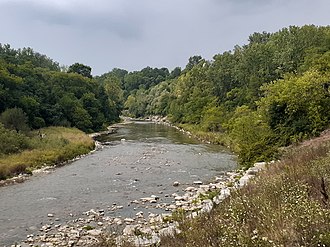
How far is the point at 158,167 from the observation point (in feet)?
106

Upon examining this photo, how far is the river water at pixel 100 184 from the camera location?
62.8 ft

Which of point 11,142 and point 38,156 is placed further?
point 11,142

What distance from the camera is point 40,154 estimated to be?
35.9 meters

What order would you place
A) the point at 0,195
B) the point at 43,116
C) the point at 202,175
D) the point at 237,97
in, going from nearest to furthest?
1. the point at 0,195
2. the point at 202,175
3. the point at 43,116
4. the point at 237,97

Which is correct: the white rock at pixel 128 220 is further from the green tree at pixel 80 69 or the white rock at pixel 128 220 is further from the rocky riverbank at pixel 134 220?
the green tree at pixel 80 69

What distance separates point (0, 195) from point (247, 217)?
807 inches

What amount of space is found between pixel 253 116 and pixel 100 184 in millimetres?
17669

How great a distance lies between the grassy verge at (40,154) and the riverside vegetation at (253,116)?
1.90 feet

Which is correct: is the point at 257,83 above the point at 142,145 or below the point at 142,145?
above

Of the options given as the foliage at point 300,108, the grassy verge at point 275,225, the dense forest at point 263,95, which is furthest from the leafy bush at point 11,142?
the grassy verge at point 275,225

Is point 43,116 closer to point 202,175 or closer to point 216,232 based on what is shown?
point 202,175

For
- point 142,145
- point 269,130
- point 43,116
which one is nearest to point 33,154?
point 142,145

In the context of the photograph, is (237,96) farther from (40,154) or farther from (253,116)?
(40,154)

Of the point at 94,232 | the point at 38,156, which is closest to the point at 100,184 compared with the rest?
the point at 94,232
